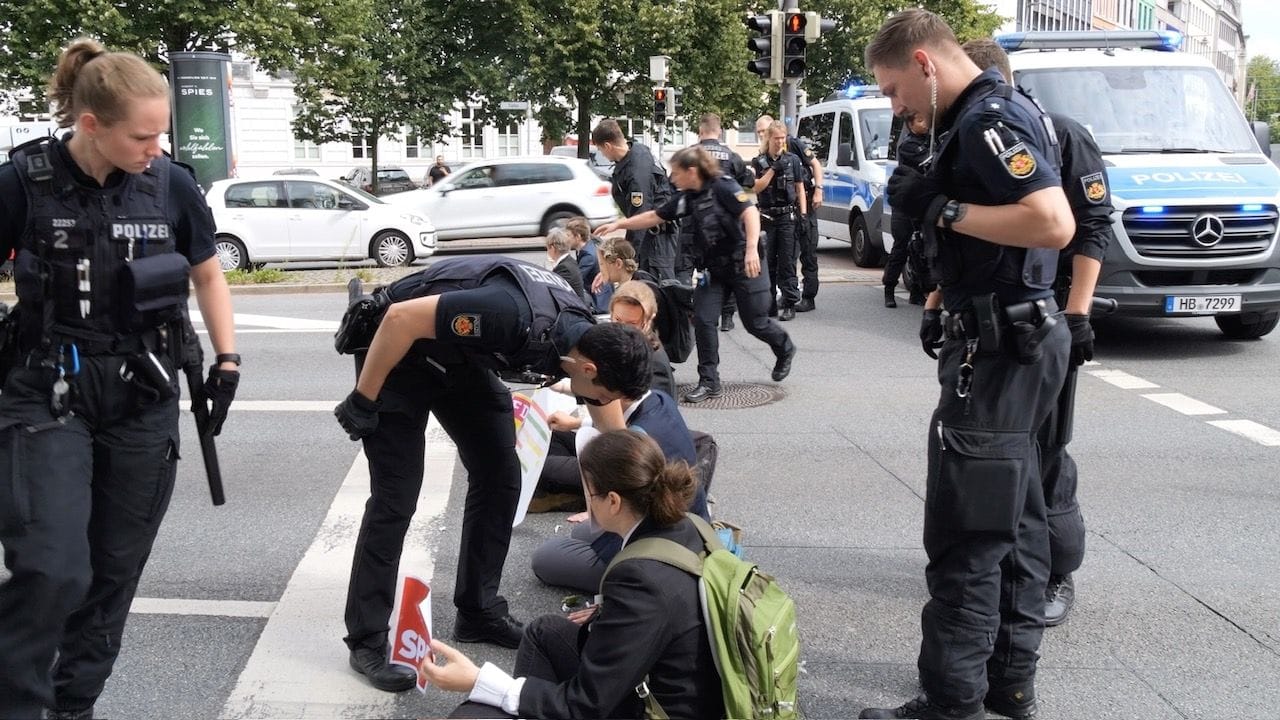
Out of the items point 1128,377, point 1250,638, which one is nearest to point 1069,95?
point 1128,377

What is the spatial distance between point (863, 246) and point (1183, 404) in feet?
25.4

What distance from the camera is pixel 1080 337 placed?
156 inches

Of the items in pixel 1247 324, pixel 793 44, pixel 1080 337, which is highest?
pixel 793 44

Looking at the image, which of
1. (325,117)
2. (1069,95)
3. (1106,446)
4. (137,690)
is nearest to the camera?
(137,690)

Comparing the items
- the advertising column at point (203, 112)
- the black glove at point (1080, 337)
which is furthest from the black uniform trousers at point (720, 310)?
the advertising column at point (203, 112)

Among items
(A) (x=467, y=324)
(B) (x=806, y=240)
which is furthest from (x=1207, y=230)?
(A) (x=467, y=324)

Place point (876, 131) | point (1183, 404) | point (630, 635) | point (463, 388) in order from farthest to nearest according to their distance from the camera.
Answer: point (876, 131)
point (1183, 404)
point (463, 388)
point (630, 635)

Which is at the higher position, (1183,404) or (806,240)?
(806,240)

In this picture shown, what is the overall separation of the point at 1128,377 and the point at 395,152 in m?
45.7

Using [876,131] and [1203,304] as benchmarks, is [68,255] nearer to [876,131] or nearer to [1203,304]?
[1203,304]

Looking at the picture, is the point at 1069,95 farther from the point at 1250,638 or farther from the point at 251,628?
the point at 251,628

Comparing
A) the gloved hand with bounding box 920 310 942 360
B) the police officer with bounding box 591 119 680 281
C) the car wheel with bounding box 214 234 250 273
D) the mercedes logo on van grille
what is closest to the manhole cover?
the police officer with bounding box 591 119 680 281

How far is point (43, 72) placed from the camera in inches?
975

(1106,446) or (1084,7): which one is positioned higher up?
(1084,7)
